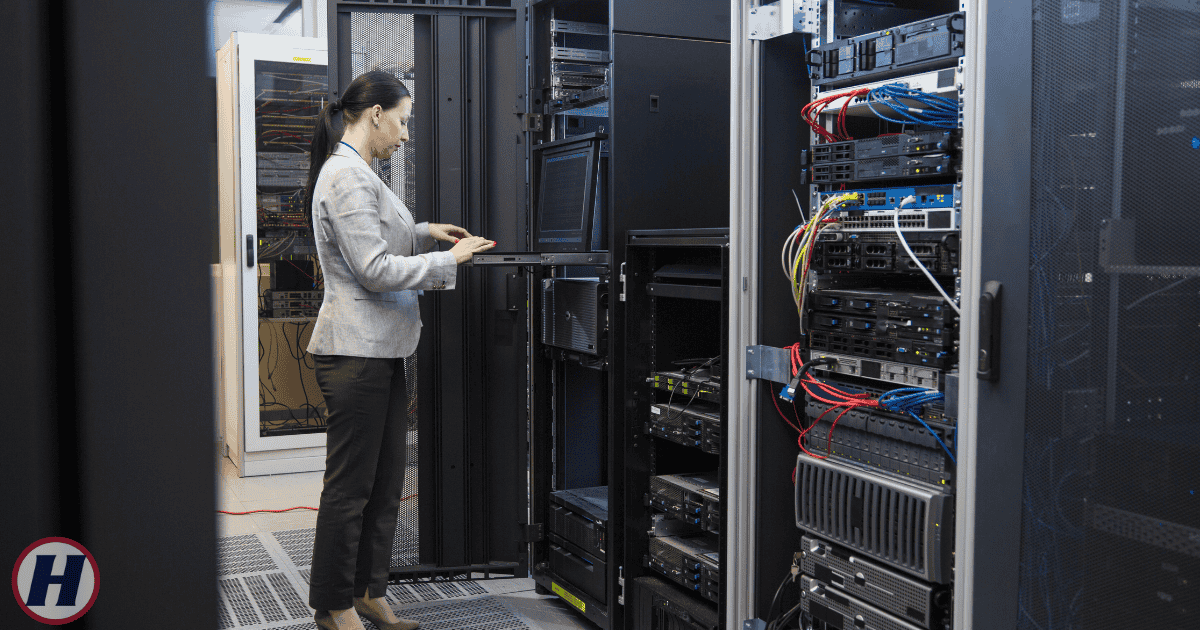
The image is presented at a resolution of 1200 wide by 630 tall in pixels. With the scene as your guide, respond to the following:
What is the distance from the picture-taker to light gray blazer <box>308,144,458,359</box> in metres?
2.66

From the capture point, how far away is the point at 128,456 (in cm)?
49

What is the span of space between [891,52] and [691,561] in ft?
4.67

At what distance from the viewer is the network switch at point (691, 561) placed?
252cm

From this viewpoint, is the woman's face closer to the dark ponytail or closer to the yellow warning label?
the dark ponytail

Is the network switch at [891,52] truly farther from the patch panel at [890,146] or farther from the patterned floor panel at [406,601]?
the patterned floor panel at [406,601]

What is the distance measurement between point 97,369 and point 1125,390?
4.82 feet

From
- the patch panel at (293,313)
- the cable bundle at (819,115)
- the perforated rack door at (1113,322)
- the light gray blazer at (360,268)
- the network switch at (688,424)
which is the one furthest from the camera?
the patch panel at (293,313)

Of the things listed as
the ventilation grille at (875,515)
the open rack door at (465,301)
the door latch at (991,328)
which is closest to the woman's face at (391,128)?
the open rack door at (465,301)

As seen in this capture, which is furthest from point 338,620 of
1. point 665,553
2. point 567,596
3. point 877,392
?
point 877,392

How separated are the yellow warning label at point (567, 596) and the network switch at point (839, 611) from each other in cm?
103

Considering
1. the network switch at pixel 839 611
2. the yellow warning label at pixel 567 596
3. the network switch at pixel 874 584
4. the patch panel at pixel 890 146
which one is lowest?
the yellow warning label at pixel 567 596

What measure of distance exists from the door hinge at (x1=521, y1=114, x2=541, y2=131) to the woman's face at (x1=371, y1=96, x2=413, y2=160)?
0.56m

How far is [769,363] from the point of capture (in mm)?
2318

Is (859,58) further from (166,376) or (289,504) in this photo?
(289,504)
